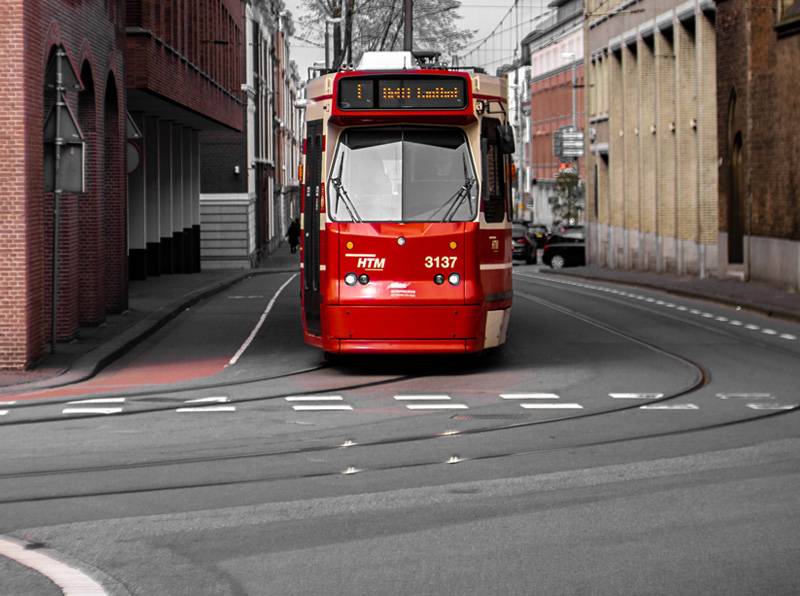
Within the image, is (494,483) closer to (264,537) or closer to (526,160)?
(264,537)

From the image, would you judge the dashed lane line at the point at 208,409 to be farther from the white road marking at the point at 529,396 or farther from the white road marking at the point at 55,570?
the white road marking at the point at 55,570

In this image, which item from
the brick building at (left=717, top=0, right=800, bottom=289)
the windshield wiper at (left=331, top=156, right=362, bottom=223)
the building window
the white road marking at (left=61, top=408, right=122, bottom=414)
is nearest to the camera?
the white road marking at (left=61, top=408, right=122, bottom=414)

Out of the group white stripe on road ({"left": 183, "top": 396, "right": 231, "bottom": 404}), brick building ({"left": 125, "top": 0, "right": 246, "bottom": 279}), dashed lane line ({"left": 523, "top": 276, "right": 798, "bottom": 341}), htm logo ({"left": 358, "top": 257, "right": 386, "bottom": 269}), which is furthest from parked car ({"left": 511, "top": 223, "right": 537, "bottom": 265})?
white stripe on road ({"left": 183, "top": 396, "right": 231, "bottom": 404})

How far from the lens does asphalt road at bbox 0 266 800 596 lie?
248 inches

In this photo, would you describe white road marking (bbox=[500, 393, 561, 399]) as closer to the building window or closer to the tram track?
the tram track

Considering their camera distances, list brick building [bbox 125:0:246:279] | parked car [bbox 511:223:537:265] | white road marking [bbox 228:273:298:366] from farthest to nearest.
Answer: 1. parked car [bbox 511:223:537:265]
2. brick building [bbox 125:0:246:279]
3. white road marking [bbox 228:273:298:366]

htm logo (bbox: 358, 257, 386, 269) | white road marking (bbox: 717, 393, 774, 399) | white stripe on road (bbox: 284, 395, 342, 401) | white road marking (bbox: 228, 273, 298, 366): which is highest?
htm logo (bbox: 358, 257, 386, 269)

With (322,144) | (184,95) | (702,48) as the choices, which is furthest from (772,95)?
(322,144)

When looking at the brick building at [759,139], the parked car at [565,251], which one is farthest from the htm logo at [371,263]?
the parked car at [565,251]

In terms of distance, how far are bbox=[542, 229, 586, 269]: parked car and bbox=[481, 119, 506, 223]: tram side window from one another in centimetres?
4291

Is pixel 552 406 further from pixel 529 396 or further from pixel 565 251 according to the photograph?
pixel 565 251

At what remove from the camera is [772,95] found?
31.6 m

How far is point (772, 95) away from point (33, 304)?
21260 mm

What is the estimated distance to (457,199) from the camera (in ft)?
47.9
